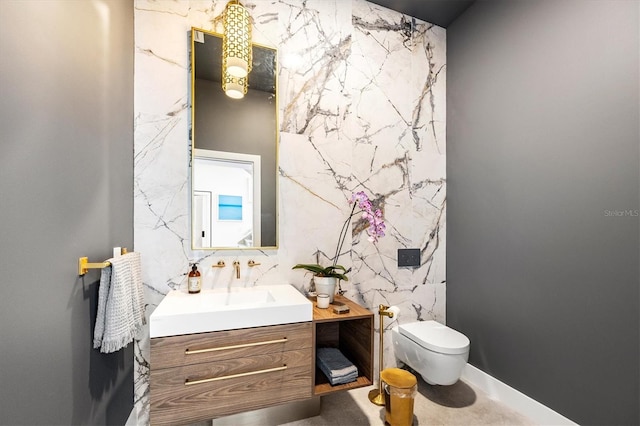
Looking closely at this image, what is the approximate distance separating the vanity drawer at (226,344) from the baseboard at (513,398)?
4.80ft

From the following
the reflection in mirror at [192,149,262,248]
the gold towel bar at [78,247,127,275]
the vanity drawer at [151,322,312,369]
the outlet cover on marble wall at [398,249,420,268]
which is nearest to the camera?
the gold towel bar at [78,247,127,275]

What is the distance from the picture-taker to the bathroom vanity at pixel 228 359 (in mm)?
1296

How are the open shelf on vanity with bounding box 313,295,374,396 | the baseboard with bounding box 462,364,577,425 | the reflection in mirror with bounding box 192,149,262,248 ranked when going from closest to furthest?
the open shelf on vanity with bounding box 313,295,374,396
the baseboard with bounding box 462,364,577,425
the reflection in mirror with bounding box 192,149,262,248

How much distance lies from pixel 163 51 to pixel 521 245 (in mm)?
2550

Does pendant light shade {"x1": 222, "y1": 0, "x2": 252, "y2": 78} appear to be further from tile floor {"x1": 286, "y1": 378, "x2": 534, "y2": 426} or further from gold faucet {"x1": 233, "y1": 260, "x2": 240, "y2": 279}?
tile floor {"x1": 286, "y1": 378, "x2": 534, "y2": 426}

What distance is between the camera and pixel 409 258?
2.34 m

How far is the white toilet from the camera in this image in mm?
1779

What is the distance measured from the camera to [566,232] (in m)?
1.65

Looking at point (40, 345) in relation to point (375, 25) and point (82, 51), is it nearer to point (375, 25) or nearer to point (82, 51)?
point (82, 51)

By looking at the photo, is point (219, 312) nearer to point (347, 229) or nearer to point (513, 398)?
point (347, 229)

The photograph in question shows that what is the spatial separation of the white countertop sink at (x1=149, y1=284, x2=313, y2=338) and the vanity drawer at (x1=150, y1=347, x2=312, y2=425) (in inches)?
6.6

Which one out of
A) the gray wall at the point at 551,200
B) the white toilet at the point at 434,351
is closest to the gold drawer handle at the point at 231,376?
the white toilet at the point at 434,351

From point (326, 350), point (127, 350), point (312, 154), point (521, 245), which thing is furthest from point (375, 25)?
point (127, 350)

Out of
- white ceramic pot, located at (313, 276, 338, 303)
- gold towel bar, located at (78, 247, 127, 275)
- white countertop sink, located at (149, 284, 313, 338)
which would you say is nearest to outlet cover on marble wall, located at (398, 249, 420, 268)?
A: white ceramic pot, located at (313, 276, 338, 303)
